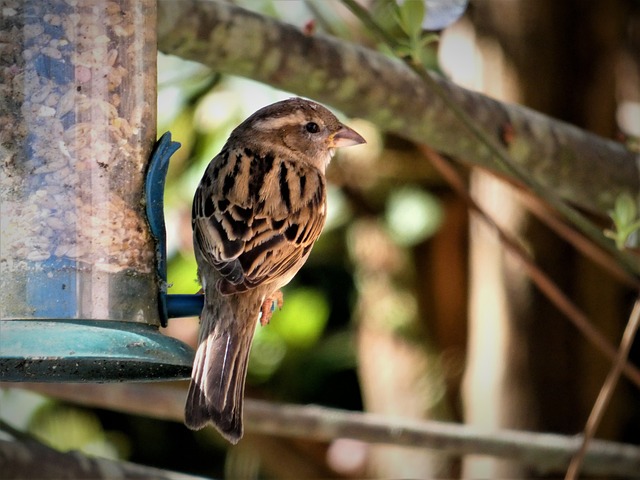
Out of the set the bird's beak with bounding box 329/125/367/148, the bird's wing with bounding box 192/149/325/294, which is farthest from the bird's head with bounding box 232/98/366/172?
the bird's wing with bounding box 192/149/325/294

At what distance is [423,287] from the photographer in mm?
7012

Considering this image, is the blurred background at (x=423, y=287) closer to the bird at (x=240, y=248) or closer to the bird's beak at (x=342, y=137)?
the bird's beak at (x=342, y=137)

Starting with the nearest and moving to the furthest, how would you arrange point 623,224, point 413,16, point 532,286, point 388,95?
point 413,16 → point 623,224 → point 388,95 → point 532,286

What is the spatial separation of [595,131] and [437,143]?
2055mm

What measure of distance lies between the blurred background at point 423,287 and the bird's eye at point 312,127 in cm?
91

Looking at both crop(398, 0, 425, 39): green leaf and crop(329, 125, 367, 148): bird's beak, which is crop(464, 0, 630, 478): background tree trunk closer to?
crop(329, 125, 367, 148): bird's beak

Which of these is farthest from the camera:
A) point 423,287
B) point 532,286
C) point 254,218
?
point 423,287

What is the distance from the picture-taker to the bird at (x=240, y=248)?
373cm

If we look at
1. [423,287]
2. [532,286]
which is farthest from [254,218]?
[423,287]

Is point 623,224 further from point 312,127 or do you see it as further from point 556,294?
point 312,127

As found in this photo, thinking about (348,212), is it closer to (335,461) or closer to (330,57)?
(335,461)

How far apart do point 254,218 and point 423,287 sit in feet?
9.54

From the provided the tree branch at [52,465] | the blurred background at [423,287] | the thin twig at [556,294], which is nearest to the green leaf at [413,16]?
the thin twig at [556,294]

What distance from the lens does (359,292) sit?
275 inches
